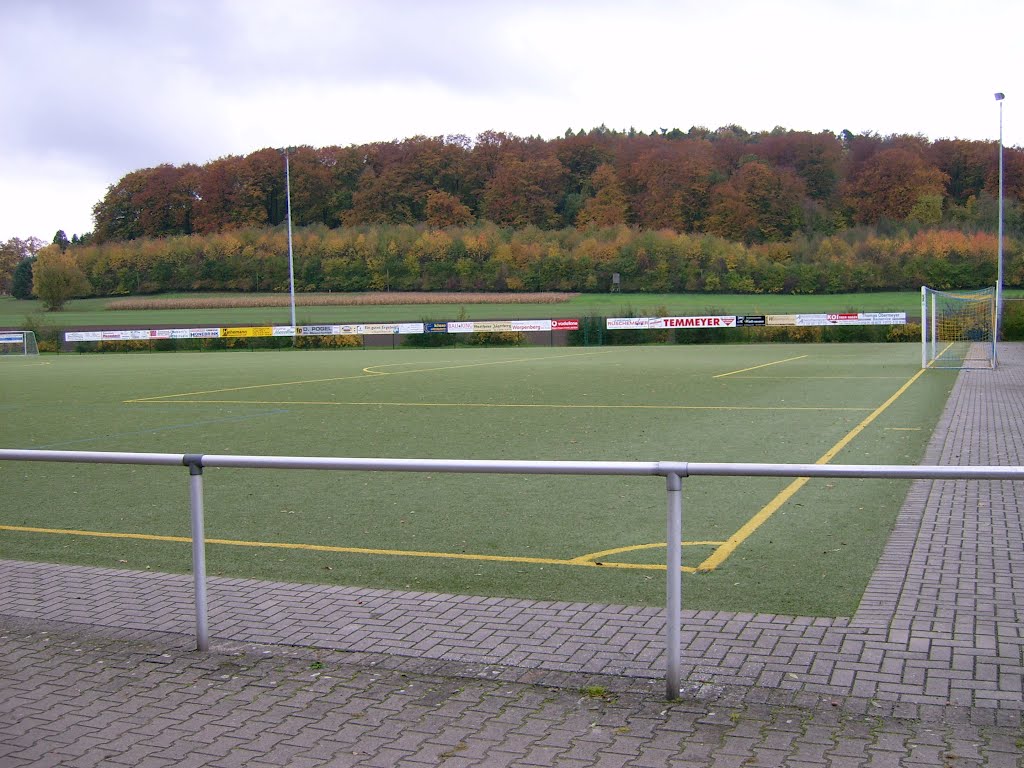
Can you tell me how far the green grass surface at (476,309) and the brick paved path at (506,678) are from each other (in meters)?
65.4

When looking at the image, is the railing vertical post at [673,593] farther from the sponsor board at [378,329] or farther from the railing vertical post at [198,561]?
the sponsor board at [378,329]

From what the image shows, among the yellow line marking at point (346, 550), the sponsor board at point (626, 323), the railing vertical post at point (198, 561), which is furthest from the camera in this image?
the sponsor board at point (626, 323)

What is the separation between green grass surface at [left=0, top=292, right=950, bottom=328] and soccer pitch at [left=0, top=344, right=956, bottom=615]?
2089 inches

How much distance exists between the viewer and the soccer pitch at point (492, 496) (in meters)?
7.00

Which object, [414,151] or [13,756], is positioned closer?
[13,756]

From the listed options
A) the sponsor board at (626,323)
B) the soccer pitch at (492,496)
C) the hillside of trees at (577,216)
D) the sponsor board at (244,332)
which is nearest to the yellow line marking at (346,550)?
the soccer pitch at (492,496)

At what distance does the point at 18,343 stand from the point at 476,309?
33.4m

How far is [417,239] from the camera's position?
321 feet

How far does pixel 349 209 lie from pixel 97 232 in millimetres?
26848

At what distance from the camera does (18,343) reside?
57.6m

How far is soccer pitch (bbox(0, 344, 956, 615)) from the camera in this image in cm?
700

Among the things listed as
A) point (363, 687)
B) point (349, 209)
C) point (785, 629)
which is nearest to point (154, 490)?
point (363, 687)

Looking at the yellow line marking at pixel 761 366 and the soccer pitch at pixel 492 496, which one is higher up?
the soccer pitch at pixel 492 496

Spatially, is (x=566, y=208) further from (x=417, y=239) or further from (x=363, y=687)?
(x=363, y=687)
